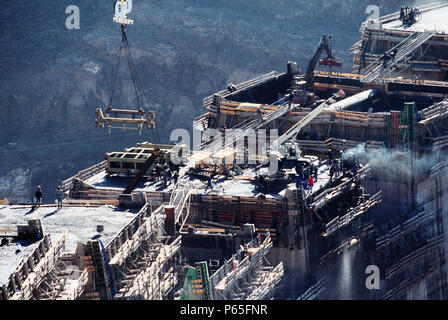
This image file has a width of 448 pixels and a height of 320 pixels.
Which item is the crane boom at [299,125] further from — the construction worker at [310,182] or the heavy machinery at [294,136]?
the construction worker at [310,182]

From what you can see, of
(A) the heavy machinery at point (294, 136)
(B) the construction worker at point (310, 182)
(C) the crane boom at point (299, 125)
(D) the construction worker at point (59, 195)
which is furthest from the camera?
(C) the crane boom at point (299, 125)

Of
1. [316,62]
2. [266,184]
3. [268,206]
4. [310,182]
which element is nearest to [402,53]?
[316,62]

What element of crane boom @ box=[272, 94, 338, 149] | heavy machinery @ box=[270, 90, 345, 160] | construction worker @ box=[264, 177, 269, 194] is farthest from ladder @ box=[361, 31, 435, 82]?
construction worker @ box=[264, 177, 269, 194]

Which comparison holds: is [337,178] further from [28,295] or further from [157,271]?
[28,295]

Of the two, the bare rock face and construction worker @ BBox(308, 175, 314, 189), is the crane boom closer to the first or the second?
construction worker @ BBox(308, 175, 314, 189)

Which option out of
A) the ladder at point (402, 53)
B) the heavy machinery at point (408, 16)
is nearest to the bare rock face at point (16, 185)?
the heavy machinery at point (408, 16)
